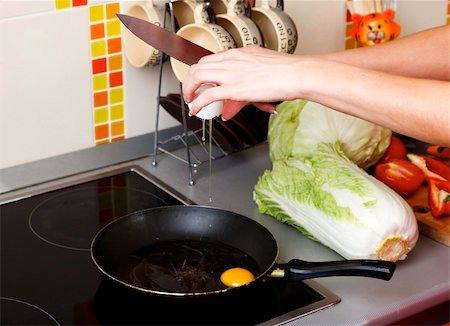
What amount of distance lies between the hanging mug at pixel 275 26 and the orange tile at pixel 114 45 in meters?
0.28

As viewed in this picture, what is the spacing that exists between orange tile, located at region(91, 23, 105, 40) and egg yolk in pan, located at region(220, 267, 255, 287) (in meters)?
0.56

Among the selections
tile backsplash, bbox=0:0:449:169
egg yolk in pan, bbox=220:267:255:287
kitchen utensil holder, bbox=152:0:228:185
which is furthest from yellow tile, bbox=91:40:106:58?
egg yolk in pan, bbox=220:267:255:287

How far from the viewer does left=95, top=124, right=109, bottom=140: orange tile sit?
1715 mm

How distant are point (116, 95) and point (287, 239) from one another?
0.48m

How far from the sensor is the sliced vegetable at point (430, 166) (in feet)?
5.52

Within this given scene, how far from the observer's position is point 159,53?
1.65 meters

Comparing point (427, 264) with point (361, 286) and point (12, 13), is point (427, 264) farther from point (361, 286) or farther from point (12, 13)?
point (12, 13)

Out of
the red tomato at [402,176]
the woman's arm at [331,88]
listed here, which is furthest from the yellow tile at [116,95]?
the red tomato at [402,176]

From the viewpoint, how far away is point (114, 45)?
167 cm

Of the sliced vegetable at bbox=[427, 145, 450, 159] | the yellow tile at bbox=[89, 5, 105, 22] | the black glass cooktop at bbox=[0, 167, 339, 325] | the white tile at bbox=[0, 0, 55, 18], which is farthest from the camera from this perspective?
the sliced vegetable at bbox=[427, 145, 450, 159]

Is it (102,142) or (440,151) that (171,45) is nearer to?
(102,142)

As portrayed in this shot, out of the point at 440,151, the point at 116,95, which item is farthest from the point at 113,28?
the point at 440,151

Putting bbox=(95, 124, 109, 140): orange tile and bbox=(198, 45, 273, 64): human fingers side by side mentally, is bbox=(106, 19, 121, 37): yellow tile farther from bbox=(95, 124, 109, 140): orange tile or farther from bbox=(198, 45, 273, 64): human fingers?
bbox=(198, 45, 273, 64): human fingers

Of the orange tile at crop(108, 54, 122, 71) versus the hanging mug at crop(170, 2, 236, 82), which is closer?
the hanging mug at crop(170, 2, 236, 82)
